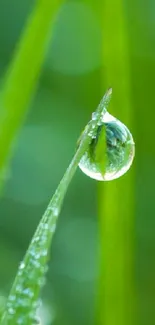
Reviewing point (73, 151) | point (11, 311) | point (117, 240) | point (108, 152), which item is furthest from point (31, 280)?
point (73, 151)

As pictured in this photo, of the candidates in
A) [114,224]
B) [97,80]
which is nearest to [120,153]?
[114,224]

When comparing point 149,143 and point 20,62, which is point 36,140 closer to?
point 149,143

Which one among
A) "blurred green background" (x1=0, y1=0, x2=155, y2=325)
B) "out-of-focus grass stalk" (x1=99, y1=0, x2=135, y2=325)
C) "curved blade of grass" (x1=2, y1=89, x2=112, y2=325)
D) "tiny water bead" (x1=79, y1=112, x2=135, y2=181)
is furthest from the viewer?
"blurred green background" (x1=0, y1=0, x2=155, y2=325)

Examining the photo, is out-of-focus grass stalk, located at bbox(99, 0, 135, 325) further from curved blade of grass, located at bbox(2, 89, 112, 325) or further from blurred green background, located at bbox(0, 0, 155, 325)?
curved blade of grass, located at bbox(2, 89, 112, 325)

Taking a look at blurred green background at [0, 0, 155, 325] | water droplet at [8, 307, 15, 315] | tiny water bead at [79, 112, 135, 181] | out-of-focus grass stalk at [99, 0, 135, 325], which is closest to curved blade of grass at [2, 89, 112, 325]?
water droplet at [8, 307, 15, 315]

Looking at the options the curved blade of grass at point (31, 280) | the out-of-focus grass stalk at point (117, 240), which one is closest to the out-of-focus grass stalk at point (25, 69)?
the out-of-focus grass stalk at point (117, 240)

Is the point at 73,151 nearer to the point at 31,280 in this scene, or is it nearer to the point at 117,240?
the point at 117,240

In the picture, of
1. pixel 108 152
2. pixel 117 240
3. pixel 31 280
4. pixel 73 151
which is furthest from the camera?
pixel 73 151
